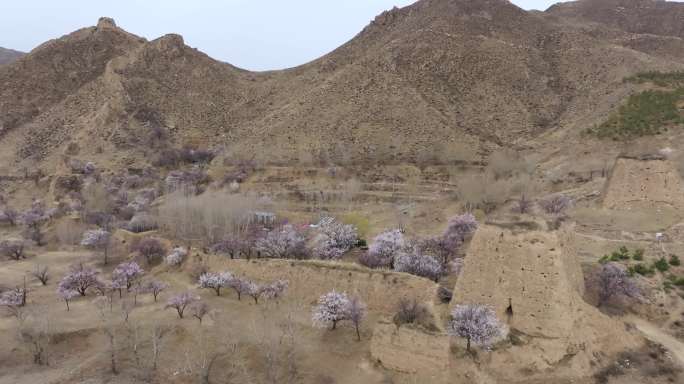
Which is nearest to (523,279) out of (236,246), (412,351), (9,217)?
(412,351)

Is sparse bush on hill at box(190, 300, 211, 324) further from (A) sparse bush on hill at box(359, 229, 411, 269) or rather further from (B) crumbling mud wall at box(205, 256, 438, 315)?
(A) sparse bush on hill at box(359, 229, 411, 269)

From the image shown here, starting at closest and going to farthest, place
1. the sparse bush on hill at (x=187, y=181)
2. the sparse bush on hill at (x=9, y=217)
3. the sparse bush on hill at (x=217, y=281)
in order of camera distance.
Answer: the sparse bush on hill at (x=217, y=281) < the sparse bush on hill at (x=9, y=217) < the sparse bush on hill at (x=187, y=181)

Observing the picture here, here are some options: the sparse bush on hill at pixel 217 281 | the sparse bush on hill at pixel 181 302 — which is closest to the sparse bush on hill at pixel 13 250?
the sparse bush on hill at pixel 217 281

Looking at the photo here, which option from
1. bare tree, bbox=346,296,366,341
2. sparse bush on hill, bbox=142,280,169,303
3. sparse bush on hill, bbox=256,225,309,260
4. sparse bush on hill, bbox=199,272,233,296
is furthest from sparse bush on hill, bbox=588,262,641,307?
sparse bush on hill, bbox=142,280,169,303

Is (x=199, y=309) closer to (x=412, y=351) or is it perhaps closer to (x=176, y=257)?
(x=176, y=257)

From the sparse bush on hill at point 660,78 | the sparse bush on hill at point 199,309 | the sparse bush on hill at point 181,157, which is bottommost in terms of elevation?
the sparse bush on hill at point 199,309

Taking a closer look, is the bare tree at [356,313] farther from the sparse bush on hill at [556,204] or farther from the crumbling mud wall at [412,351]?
the sparse bush on hill at [556,204]

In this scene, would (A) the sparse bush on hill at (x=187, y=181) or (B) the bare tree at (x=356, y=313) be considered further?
(A) the sparse bush on hill at (x=187, y=181)
